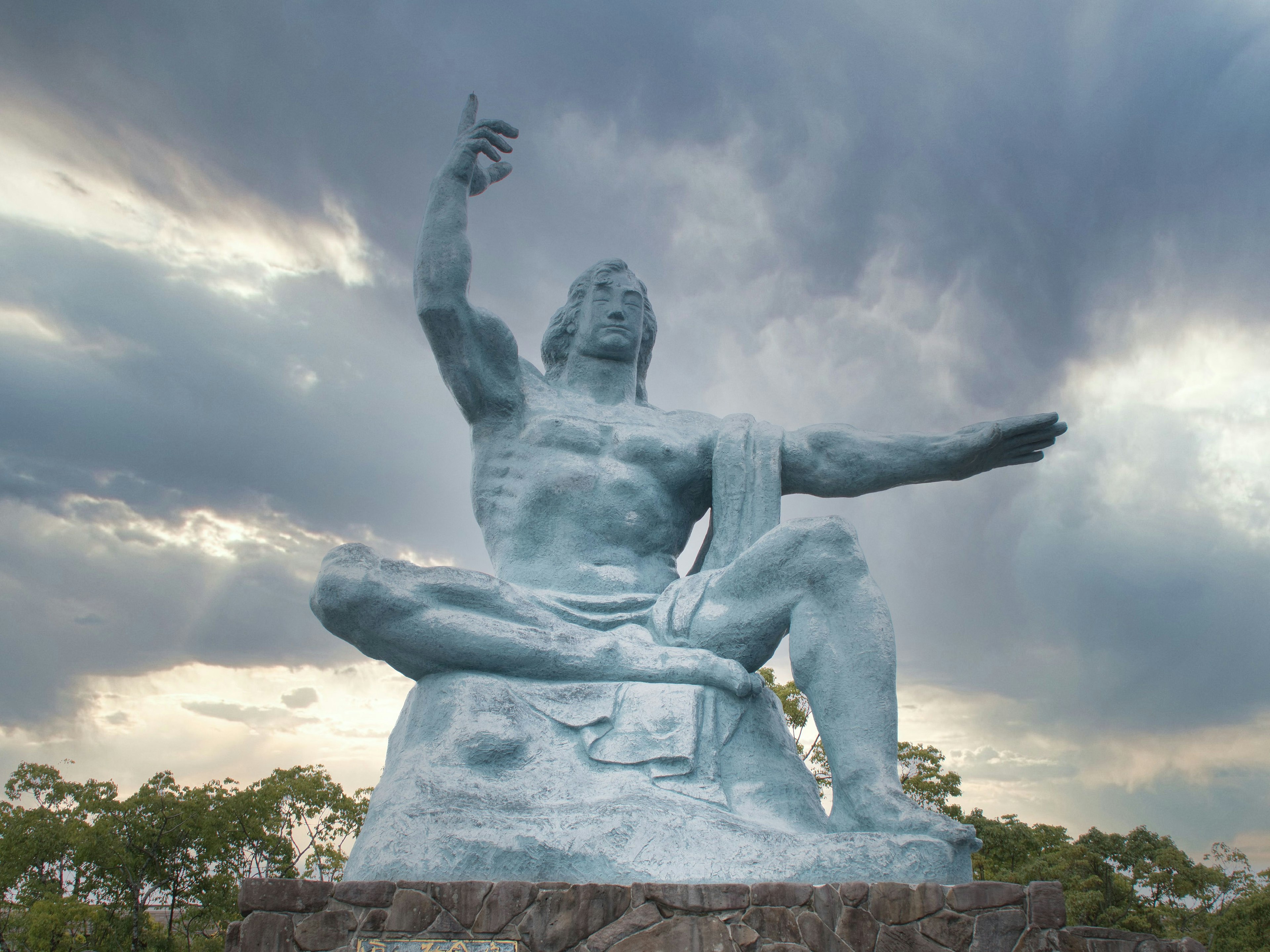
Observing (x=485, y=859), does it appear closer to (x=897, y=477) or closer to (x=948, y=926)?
(x=948, y=926)

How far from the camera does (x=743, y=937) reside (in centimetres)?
336

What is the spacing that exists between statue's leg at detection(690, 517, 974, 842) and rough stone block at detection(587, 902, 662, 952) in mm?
1231

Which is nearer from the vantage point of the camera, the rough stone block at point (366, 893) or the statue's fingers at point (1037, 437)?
the rough stone block at point (366, 893)

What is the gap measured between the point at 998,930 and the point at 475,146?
15.7 feet

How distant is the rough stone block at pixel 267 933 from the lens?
3305 mm

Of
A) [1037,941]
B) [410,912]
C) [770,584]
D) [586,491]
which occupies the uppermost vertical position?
[586,491]

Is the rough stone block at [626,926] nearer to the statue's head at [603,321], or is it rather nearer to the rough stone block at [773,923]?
the rough stone block at [773,923]

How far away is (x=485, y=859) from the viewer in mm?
3857

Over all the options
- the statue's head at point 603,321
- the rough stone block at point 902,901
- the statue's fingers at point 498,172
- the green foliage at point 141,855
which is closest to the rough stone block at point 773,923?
the rough stone block at point 902,901

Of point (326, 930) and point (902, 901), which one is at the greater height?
point (902, 901)

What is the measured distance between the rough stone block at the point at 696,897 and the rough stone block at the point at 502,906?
40cm

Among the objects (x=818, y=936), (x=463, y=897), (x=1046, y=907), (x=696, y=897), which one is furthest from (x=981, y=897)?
(x=463, y=897)

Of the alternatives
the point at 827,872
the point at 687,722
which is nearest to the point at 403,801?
the point at 687,722

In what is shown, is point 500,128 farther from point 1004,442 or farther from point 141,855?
point 141,855
